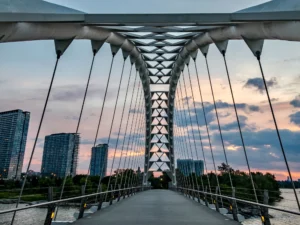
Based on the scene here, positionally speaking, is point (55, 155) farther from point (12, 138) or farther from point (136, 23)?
point (136, 23)

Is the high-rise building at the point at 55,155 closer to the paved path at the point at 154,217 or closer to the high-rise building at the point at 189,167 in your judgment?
the high-rise building at the point at 189,167

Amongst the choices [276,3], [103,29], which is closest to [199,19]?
[276,3]

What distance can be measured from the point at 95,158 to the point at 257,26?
103 meters

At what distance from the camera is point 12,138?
60688 mm

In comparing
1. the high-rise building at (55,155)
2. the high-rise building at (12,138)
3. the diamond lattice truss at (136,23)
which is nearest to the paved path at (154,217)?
the diamond lattice truss at (136,23)

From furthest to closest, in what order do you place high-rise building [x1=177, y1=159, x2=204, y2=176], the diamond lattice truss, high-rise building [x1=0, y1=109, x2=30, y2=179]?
high-rise building [x1=0, y1=109, x2=30, y2=179]
high-rise building [x1=177, y1=159, x2=204, y2=176]
the diamond lattice truss

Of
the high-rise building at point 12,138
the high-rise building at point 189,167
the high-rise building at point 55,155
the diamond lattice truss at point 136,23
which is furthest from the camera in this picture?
the high-rise building at point 55,155

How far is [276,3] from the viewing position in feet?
22.2

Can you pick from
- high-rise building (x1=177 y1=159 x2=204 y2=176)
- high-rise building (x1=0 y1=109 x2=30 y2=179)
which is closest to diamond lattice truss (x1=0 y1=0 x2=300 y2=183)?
high-rise building (x1=177 y1=159 x2=204 y2=176)

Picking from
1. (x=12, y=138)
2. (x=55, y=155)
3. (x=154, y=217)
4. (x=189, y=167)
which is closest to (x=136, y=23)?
(x=154, y=217)

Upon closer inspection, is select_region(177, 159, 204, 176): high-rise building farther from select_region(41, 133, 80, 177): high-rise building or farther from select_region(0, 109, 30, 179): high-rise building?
select_region(41, 133, 80, 177): high-rise building

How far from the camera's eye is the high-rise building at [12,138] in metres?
55.2

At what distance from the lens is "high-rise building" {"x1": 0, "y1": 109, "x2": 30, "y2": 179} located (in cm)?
5516

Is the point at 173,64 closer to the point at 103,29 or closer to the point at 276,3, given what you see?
the point at 103,29
